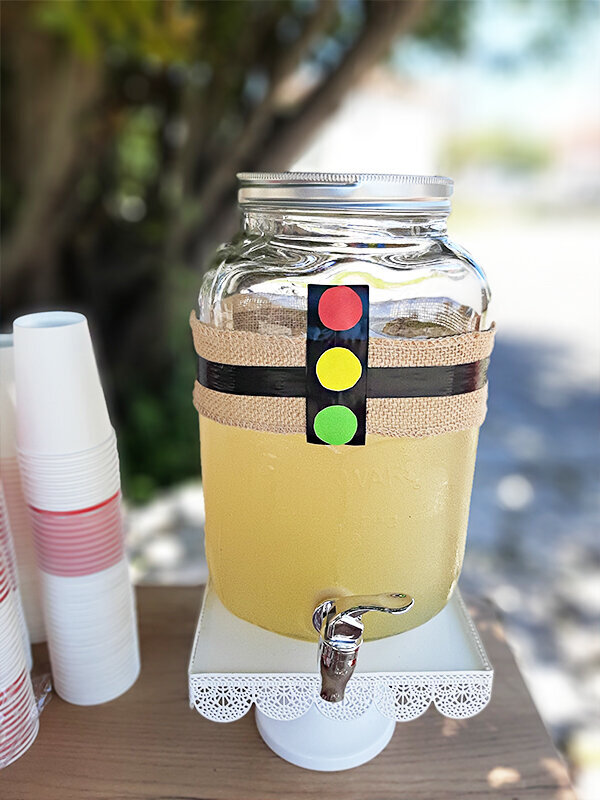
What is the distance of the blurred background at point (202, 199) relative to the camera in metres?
1.68

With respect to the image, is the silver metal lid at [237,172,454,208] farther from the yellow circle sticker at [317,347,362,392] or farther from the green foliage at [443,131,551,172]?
the green foliage at [443,131,551,172]

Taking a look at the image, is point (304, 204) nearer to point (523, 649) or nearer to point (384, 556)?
point (384, 556)

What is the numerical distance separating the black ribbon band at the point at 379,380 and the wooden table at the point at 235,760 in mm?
380

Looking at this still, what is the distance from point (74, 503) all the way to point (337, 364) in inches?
11.1

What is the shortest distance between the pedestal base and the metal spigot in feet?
0.39

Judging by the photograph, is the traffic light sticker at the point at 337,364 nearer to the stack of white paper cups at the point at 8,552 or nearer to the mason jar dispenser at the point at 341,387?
the mason jar dispenser at the point at 341,387

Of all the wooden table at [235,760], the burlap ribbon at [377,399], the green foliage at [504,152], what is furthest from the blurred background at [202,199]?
the green foliage at [504,152]

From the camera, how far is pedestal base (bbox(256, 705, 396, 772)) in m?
0.63

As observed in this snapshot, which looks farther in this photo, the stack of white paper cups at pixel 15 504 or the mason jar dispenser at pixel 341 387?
the stack of white paper cups at pixel 15 504

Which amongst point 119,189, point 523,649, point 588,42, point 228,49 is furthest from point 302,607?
point 588,42

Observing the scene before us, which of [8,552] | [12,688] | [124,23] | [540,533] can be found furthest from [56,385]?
[540,533]

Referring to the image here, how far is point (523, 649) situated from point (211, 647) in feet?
4.14

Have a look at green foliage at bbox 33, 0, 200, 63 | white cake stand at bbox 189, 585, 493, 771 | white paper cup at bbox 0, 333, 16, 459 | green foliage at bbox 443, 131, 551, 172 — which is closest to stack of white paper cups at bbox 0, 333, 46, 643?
white paper cup at bbox 0, 333, 16, 459

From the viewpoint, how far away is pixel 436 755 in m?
0.65
